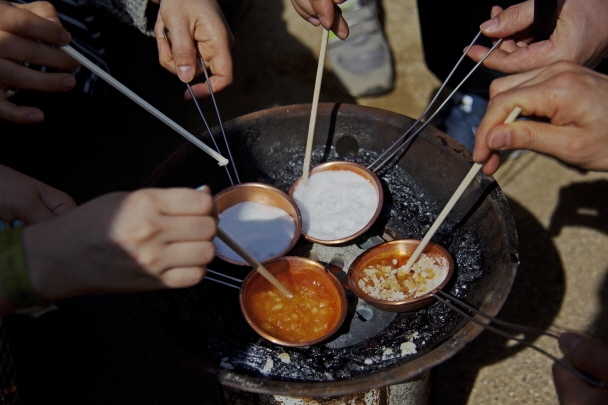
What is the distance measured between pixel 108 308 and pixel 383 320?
1750 millimetres

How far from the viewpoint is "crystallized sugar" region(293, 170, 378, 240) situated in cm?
242

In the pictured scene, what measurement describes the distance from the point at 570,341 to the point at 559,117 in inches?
26.8

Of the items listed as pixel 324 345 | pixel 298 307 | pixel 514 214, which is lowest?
pixel 324 345

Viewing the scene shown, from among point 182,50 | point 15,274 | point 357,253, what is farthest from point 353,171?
point 15,274

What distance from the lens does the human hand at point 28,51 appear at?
2020 mm

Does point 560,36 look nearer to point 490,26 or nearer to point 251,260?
point 490,26

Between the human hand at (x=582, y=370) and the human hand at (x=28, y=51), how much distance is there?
2027 millimetres

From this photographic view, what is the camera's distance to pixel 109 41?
319 centimetres

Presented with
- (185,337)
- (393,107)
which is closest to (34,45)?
(185,337)

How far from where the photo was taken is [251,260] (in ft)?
5.64

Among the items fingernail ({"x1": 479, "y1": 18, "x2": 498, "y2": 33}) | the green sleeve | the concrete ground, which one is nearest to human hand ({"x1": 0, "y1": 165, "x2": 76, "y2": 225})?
the green sleeve

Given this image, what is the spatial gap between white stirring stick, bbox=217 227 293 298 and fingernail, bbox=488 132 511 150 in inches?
32.9

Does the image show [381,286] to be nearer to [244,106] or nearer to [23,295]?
[23,295]

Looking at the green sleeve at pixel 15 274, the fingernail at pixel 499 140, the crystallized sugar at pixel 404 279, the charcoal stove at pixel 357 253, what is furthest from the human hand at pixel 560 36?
the green sleeve at pixel 15 274
